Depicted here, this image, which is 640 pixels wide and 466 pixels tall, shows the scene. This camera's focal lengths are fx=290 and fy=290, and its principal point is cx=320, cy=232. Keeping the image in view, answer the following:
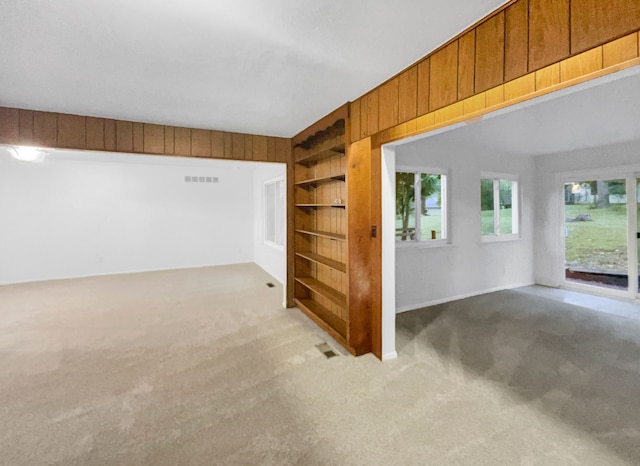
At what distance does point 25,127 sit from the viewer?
266 cm

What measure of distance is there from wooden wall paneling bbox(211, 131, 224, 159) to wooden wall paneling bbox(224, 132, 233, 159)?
0.12 ft

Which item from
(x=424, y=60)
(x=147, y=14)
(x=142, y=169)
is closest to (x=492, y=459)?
(x=424, y=60)

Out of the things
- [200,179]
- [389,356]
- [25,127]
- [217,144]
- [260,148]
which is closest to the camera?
[389,356]

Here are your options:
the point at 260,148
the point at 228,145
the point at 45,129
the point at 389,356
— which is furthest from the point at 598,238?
the point at 45,129

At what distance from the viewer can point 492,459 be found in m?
1.52

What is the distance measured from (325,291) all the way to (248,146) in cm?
201

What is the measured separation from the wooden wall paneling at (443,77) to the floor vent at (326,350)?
7.02 feet

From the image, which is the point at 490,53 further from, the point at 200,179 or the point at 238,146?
the point at 200,179

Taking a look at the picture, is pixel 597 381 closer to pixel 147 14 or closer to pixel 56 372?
pixel 147 14

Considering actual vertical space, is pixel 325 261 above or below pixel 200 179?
below

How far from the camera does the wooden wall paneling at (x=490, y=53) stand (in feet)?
4.57

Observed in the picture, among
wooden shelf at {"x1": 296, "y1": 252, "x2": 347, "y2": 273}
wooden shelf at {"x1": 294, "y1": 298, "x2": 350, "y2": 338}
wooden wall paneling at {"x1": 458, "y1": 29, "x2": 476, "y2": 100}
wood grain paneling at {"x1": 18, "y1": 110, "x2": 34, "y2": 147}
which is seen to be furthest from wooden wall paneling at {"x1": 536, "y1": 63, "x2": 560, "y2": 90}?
wood grain paneling at {"x1": 18, "y1": 110, "x2": 34, "y2": 147}

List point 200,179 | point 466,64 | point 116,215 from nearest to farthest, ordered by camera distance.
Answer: point 466,64 → point 116,215 → point 200,179

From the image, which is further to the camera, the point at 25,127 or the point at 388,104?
the point at 25,127
